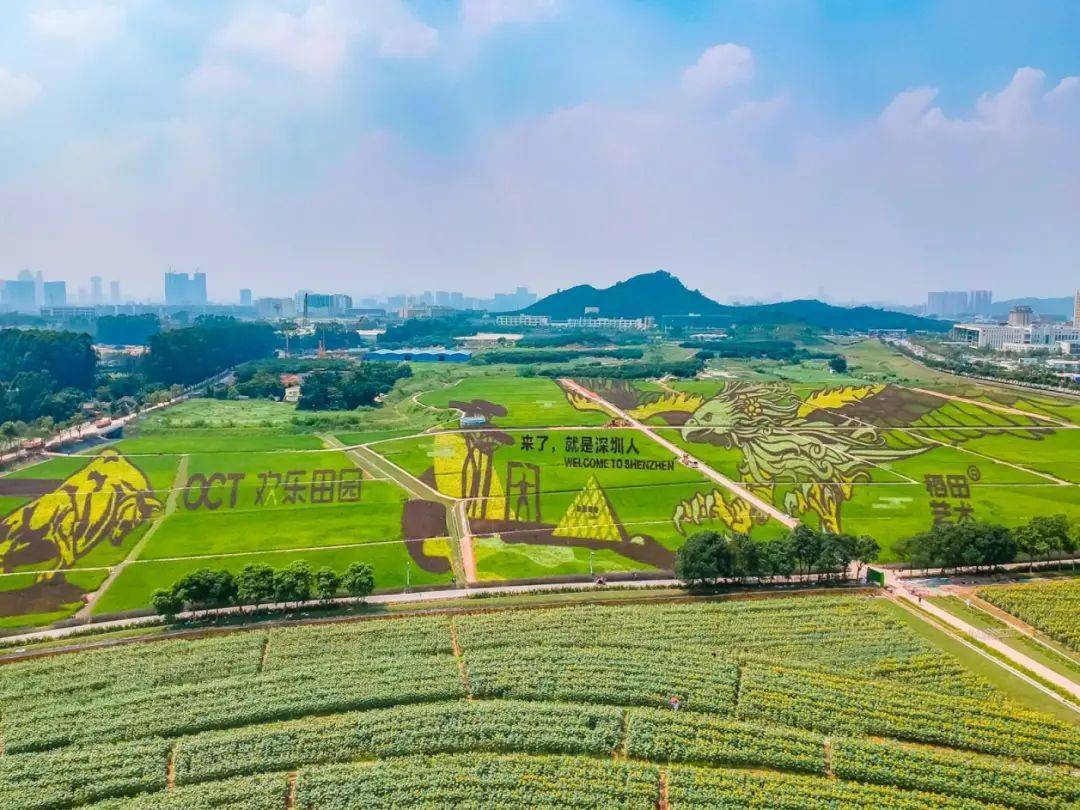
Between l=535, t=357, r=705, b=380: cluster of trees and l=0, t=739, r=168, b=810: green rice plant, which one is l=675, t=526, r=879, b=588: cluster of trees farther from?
l=535, t=357, r=705, b=380: cluster of trees

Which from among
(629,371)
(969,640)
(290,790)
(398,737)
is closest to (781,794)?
(398,737)

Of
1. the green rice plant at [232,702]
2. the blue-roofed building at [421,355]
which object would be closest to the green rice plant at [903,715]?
the green rice plant at [232,702]

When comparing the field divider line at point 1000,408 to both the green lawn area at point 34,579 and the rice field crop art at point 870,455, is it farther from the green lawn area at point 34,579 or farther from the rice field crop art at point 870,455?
the green lawn area at point 34,579

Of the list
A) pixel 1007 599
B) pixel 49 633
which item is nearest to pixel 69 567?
pixel 49 633

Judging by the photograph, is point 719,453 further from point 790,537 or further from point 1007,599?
point 1007,599

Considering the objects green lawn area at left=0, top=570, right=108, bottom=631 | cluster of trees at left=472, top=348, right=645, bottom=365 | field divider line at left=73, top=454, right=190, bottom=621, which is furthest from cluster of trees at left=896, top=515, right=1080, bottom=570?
cluster of trees at left=472, top=348, right=645, bottom=365

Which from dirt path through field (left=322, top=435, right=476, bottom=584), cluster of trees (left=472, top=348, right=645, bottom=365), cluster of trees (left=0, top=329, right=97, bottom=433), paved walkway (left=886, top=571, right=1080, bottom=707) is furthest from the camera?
cluster of trees (left=472, top=348, right=645, bottom=365)

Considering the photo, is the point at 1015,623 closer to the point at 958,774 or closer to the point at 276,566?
the point at 958,774
